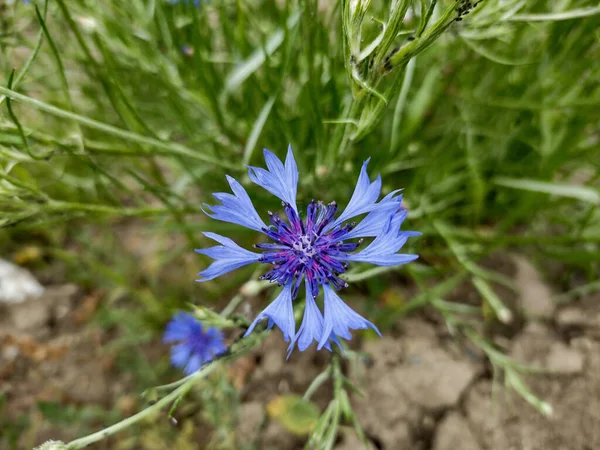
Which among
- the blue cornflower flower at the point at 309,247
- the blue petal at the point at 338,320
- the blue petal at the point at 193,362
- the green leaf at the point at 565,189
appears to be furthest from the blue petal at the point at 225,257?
the green leaf at the point at 565,189

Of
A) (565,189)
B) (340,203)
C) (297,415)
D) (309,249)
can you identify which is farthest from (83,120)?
(565,189)

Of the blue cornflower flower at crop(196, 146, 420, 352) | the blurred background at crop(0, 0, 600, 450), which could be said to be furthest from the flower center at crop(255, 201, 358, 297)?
the blurred background at crop(0, 0, 600, 450)

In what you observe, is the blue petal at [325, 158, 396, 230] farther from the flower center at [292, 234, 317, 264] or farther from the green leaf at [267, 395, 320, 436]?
the green leaf at [267, 395, 320, 436]

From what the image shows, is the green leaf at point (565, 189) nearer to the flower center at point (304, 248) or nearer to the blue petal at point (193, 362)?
the flower center at point (304, 248)

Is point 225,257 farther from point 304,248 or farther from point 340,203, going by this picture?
point 340,203

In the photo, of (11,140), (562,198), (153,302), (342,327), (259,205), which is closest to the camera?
(342,327)

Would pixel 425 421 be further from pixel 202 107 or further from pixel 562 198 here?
pixel 202 107

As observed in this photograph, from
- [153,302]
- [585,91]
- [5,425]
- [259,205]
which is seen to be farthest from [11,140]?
[585,91]

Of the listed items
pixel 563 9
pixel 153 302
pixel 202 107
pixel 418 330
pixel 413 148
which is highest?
pixel 202 107
